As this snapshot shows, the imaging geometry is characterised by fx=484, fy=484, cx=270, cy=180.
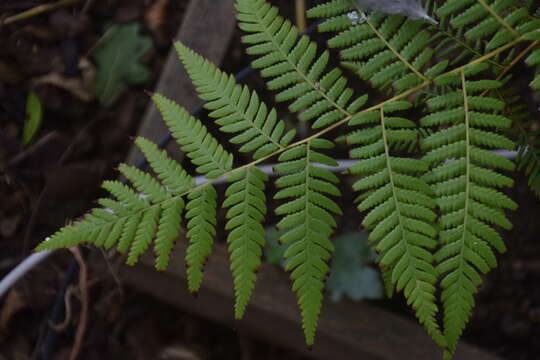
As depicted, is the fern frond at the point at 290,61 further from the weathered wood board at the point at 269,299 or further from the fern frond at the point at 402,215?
the weathered wood board at the point at 269,299

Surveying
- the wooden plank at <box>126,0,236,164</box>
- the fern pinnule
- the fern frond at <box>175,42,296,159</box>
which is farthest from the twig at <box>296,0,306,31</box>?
the fern pinnule

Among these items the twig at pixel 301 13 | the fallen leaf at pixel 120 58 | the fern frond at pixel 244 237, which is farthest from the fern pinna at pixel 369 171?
the fallen leaf at pixel 120 58

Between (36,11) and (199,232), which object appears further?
(36,11)

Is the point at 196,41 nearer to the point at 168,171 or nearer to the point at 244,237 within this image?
the point at 168,171

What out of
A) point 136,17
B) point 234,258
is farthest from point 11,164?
point 234,258

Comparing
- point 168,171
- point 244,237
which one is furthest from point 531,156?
point 168,171
